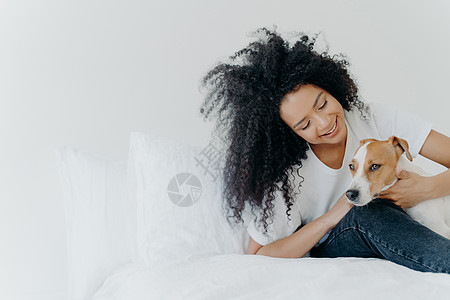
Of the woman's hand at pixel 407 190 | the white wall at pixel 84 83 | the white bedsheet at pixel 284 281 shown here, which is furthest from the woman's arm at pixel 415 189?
the white wall at pixel 84 83

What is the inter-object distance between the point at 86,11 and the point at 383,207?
1.32 metres

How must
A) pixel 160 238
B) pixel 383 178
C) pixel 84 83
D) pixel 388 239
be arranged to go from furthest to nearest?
pixel 84 83 < pixel 160 238 < pixel 383 178 < pixel 388 239

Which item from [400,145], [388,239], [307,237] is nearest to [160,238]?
[307,237]

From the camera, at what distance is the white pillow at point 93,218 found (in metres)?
1.63

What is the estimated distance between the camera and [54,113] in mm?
1724

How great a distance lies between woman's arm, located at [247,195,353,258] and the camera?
150 centimetres

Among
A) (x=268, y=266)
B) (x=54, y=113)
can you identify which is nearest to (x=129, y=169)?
(x=54, y=113)

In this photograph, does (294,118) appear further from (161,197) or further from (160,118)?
(160,118)

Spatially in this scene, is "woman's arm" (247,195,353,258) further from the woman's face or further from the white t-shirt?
the woman's face

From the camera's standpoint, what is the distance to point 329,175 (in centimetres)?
158

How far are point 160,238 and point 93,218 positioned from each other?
0.30 metres

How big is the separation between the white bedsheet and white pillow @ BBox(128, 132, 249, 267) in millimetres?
144

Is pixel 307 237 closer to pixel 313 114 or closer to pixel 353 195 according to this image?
pixel 353 195

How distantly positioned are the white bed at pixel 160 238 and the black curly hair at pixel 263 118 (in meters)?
0.12
